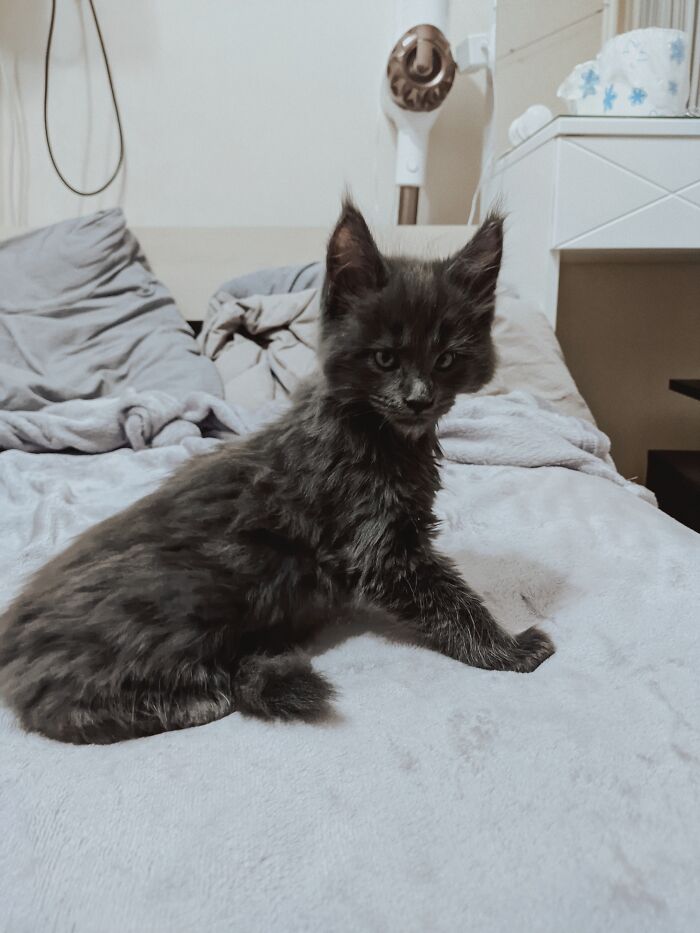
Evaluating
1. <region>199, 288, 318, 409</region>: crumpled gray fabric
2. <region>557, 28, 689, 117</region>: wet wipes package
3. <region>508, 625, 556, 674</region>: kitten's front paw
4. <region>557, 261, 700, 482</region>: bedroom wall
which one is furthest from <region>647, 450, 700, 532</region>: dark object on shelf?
<region>508, 625, 556, 674</region>: kitten's front paw

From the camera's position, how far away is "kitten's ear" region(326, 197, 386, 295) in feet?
2.84

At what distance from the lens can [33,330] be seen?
7.99 ft

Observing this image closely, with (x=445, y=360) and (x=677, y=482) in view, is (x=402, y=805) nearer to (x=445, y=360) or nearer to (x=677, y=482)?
(x=445, y=360)

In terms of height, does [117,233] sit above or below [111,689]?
above

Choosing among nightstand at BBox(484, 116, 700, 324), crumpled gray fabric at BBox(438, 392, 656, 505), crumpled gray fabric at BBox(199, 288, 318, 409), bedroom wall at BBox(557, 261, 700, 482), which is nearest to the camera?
crumpled gray fabric at BBox(438, 392, 656, 505)

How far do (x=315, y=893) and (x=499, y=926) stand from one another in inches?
5.5

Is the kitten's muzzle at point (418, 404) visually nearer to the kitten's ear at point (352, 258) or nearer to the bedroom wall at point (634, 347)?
the kitten's ear at point (352, 258)

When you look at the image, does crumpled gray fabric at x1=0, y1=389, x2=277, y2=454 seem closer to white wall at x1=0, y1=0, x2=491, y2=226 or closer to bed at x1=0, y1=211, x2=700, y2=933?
bed at x1=0, y1=211, x2=700, y2=933

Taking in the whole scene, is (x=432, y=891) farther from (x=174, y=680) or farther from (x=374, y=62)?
(x=374, y=62)

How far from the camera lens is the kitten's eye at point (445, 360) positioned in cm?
90

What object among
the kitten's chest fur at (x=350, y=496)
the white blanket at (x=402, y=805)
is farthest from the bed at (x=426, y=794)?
the kitten's chest fur at (x=350, y=496)

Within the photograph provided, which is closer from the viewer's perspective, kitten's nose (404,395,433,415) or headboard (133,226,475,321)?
kitten's nose (404,395,433,415)

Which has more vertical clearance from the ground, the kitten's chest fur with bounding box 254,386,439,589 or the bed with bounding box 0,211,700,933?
the kitten's chest fur with bounding box 254,386,439,589

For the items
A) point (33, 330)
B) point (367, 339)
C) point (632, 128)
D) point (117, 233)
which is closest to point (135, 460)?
point (33, 330)
